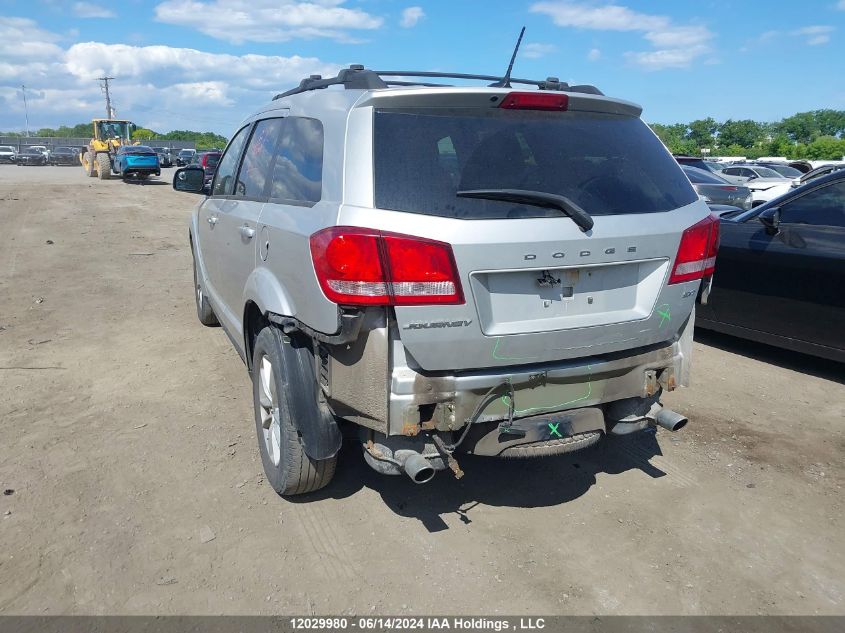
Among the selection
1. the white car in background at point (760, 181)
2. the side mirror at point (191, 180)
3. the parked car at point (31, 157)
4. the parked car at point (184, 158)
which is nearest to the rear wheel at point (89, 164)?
the parked car at point (184, 158)

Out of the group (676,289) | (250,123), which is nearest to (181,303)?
(250,123)

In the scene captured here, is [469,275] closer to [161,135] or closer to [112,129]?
[112,129]

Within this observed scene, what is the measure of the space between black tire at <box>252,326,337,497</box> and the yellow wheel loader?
3163 cm

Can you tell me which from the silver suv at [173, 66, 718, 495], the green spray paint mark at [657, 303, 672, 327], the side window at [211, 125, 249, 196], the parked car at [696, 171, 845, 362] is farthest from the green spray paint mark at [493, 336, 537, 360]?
the parked car at [696, 171, 845, 362]

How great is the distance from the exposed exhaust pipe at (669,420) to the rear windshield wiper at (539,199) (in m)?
1.17

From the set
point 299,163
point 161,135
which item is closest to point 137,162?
point 299,163

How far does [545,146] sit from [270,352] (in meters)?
1.59

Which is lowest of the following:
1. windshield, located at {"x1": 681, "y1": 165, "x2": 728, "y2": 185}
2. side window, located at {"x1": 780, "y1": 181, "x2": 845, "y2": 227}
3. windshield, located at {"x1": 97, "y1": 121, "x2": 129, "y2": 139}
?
windshield, located at {"x1": 681, "y1": 165, "x2": 728, "y2": 185}

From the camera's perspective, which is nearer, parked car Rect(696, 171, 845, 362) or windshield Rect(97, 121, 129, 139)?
parked car Rect(696, 171, 845, 362)

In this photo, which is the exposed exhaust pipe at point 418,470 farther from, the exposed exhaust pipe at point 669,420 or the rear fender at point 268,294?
the exposed exhaust pipe at point 669,420

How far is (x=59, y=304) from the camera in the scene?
7.18 m

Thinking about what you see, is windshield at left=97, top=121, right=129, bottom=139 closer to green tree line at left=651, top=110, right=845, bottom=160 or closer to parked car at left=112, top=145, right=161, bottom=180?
parked car at left=112, top=145, right=161, bottom=180

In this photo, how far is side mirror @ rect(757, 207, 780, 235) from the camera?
5281 millimetres

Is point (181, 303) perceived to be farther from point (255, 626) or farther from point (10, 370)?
point (255, 626)
